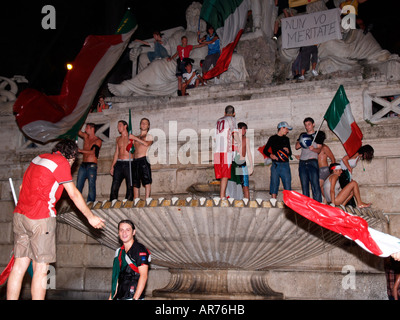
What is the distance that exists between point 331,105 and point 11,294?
647 centimetres

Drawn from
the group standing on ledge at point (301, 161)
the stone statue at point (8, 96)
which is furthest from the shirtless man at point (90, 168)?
the stone statue at point (8, 96)

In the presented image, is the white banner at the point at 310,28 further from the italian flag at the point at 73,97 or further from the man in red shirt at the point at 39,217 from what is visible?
the man in red shirt at the point at 39,217

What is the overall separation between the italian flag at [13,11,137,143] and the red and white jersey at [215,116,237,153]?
13.1 feet

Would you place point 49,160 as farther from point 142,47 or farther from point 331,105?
point 142,47

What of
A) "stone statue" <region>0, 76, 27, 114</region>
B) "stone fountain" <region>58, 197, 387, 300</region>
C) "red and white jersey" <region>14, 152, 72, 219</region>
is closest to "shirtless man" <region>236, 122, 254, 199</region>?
"stone fountain" <region>58, 197, 387, 300</region>

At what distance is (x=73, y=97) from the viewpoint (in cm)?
1189

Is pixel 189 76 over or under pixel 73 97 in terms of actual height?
over

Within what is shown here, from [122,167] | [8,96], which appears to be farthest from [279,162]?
[8,96]

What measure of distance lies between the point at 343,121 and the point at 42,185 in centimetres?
582

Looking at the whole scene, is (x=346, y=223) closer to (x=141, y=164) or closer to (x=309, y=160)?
(x=309, y=160)

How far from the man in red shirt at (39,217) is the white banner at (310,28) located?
7.33m

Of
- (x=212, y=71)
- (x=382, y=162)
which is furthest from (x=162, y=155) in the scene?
(x=382, y=162)

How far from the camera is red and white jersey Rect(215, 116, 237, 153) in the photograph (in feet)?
29.1

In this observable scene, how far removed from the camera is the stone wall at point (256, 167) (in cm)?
864
